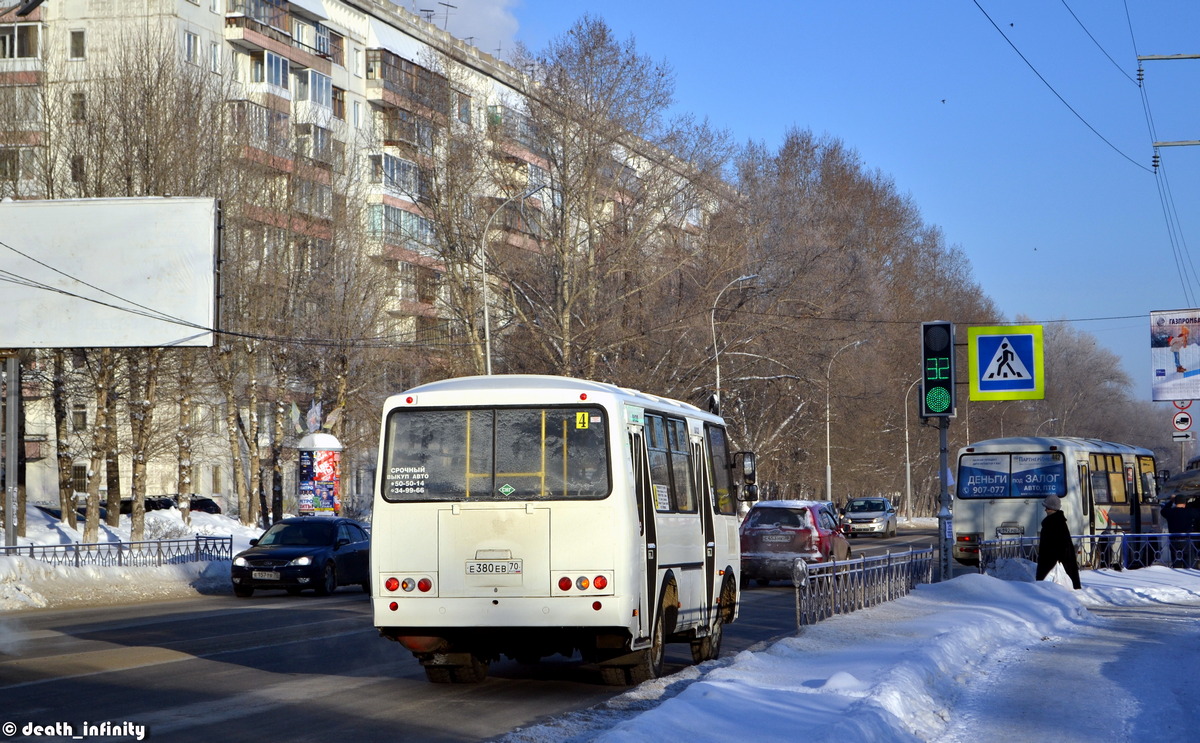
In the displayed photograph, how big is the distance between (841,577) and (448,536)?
22.7 feet

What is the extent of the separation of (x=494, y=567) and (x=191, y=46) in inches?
2030

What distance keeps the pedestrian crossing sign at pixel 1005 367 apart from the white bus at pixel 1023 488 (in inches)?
208

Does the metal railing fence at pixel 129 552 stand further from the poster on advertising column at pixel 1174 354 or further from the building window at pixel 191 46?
the poster on advertising column at pixel 1174 354

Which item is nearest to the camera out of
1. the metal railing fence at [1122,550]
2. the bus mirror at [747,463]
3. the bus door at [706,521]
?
the bus door at [706,521]

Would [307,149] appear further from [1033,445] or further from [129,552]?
[1033,445]

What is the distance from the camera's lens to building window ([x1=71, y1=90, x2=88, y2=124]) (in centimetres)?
3740

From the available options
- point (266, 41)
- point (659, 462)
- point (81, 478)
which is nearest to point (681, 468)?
point (659, 462)

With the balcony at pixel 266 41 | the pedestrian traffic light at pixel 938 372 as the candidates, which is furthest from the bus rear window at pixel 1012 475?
the balcony at pixel 266 41

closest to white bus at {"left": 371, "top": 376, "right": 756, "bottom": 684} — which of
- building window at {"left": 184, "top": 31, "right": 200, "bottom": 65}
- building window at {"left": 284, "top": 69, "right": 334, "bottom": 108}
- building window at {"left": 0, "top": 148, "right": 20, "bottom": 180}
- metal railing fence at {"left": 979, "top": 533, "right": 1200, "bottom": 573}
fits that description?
metal railing fence at {"left": 979, "top": 533, "right": 1200, "bottom": 573}

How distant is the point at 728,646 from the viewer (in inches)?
617

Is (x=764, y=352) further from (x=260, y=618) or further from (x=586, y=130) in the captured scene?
(x=260, y=618)

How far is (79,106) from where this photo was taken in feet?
124

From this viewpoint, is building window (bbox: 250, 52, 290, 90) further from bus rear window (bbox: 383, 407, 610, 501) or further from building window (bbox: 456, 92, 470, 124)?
bus rear window (bbox: 383, 407, 610, 501)

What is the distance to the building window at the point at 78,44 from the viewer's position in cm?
5672
